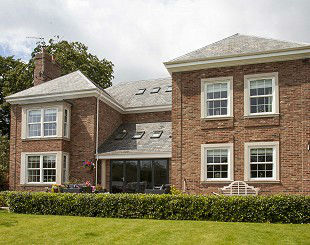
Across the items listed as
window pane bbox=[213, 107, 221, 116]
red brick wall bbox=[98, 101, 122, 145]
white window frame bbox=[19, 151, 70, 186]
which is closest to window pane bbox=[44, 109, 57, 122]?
white window frame bbox=[19, 151, 70, 186]

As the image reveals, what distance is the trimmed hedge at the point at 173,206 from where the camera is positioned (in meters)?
12.8

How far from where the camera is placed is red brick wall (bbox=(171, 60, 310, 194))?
16.6m

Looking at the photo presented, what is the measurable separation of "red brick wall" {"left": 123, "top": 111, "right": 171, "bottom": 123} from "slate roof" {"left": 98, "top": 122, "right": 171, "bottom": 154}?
0.36m

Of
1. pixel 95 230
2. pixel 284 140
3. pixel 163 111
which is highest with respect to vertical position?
pixel 163 111

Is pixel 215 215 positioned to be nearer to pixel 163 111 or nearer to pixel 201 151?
pixel 201 151

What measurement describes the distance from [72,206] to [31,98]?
10604 millimetres

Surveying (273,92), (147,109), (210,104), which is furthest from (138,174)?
(273,92)

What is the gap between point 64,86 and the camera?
2403cm

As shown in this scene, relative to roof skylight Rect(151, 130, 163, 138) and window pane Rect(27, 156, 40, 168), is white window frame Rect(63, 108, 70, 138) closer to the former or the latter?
window pane Rect(27, 156, 40, 168)

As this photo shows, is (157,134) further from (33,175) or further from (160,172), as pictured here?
(33,175)

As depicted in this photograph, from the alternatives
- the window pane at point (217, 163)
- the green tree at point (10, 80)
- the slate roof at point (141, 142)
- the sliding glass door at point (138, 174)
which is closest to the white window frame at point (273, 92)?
the window pane at point (217, 163)

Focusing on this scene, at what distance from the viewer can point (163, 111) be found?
2472cm

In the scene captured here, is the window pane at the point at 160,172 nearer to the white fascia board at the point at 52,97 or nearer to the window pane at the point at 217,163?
the window pane at the point at 217,163

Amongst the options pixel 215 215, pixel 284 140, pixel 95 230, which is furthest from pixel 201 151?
pixel 95 230
